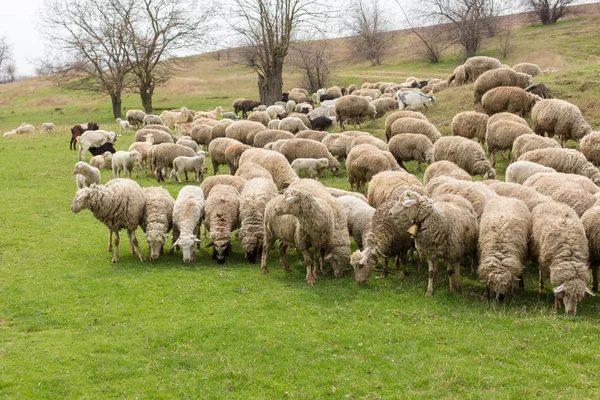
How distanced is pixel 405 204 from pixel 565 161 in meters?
7.59

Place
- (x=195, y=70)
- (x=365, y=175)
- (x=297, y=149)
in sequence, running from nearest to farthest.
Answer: (x=365, y=175), (x=297, y=149), (x=195, y=70)

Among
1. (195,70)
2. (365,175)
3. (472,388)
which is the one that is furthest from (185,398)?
(195,70)

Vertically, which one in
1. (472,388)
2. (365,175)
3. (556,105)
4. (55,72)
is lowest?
(472,388)

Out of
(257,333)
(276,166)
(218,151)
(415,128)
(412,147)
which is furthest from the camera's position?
(218,151)

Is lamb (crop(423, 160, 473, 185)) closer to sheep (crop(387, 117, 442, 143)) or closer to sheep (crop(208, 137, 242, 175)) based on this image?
sheep (crop(387, 117, 442, 143))

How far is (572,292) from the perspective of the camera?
834 centimetres

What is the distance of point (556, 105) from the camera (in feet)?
60.0

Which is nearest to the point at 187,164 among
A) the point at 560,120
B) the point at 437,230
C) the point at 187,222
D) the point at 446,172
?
the point at 187,222

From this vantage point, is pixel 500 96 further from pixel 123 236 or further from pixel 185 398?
pixel 185 398

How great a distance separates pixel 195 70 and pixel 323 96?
3927cm

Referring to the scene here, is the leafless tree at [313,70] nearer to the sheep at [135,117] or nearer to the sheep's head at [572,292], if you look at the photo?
the sheep at [135,117]

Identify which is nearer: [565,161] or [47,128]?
[565,161]

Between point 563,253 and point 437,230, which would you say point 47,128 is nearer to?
point 437,230

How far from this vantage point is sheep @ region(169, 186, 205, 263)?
38.4 ft
